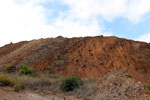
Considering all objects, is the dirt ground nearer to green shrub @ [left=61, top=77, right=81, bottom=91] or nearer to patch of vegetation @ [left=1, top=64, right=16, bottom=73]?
green shrub @ [left=61, top=77, right=81, bottom=91]

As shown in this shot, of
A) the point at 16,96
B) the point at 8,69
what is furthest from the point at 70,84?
the point at 8,69

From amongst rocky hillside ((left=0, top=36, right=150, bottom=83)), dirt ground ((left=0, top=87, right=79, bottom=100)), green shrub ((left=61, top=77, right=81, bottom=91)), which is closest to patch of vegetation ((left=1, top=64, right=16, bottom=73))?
rocky hillside ((left=0, top=36, right=150, bottom=83))

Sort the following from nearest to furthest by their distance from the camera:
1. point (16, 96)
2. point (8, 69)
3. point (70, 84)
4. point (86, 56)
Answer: point (16, 96), point (70, 84), point (8, 69), point (86, 56)

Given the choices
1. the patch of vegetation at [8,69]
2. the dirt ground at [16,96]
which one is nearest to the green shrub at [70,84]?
the dirt ground at [16,96]

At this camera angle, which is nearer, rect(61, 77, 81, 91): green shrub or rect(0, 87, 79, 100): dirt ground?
rect(0, 87, 79, 100): dirt ground

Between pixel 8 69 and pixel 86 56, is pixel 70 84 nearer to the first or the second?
pixel 8 69

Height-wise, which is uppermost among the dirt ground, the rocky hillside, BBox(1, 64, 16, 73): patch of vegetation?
the rocky hillside

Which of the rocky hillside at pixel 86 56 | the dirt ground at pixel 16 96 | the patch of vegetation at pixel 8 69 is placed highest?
the rocky hillside at pixel 86 56

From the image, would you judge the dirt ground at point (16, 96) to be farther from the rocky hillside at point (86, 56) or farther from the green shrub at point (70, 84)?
the rocky hillside at point (86, 56)

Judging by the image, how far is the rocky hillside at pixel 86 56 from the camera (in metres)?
19.2

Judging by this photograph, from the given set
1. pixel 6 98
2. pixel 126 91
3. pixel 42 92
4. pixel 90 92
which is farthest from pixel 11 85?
pixel 126 91

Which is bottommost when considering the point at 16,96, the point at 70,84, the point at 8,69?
the point at 16,96

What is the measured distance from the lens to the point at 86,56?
21328 millimetres

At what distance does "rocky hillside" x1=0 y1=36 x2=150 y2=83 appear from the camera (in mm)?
19203
